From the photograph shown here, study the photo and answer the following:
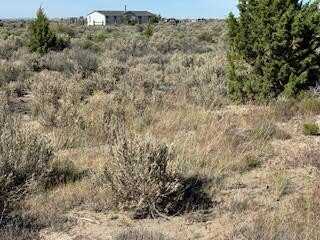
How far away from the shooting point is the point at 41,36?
80.8 ft

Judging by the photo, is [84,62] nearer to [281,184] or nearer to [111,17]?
[281,184]

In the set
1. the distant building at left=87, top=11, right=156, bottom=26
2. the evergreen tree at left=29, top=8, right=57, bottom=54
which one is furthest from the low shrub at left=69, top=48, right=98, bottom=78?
the distant building at left=87, top=11, right=156, bottom=26

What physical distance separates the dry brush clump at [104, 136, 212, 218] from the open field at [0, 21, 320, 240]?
1cm

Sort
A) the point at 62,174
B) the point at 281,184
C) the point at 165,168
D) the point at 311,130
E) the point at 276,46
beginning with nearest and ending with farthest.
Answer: the point at 165,168 < the point at 281,184 < the point at 62,174 < the point at 311,130 < the point at 276,46

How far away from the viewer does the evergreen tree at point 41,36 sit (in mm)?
23583

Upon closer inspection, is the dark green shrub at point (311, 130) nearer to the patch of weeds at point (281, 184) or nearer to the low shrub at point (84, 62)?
the patch of weeds at point (281, 184)

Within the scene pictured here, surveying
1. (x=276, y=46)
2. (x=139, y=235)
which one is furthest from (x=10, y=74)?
(x=139, y=235)

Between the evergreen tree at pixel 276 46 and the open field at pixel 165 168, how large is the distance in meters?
0.49

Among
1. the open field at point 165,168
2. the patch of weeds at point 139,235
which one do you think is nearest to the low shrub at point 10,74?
the open field at point 165,168

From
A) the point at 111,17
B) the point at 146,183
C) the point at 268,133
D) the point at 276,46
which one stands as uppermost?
the point at 276,46

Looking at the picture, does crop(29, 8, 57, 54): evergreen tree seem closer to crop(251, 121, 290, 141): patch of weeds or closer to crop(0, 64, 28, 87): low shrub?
crop(0, 64, 28, 87): low shrub

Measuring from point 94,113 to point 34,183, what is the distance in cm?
A: 429

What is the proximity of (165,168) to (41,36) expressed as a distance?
19.7 metres

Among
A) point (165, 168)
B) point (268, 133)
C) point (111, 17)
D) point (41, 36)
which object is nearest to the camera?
point (165, 168)
